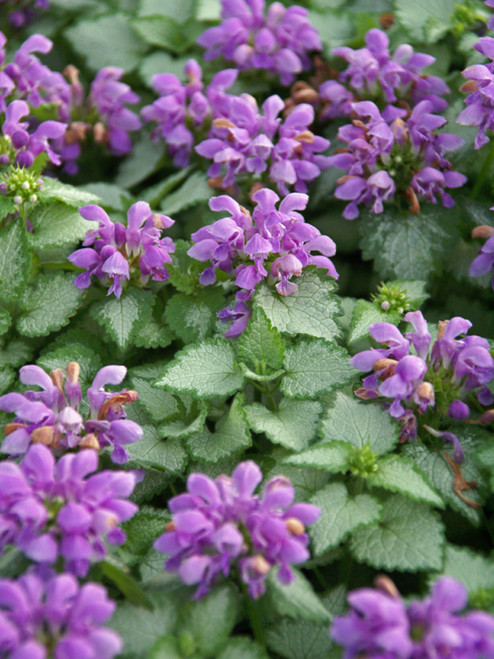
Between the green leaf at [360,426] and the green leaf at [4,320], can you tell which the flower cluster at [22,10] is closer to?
the green leaf at [4,320]

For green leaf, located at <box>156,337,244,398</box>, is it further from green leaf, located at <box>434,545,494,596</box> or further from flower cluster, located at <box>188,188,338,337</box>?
green leaf, located at <box>434,545,494,596</box>

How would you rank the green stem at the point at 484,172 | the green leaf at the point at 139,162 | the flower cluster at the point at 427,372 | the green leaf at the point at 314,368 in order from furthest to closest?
the green leaf at the point at 139,162 → the green stem at the point at 484,172 → the green leaf at the point at 314,368 → the flower cluster at the point at 427,372

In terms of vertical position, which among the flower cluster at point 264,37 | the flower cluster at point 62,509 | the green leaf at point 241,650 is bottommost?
the green leaf at point 241,650

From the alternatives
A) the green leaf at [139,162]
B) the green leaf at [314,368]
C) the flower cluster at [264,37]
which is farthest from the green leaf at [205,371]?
the flower cluster at [264,37]

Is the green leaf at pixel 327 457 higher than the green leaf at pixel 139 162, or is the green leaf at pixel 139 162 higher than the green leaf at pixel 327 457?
the green leaf at pixel 327 457

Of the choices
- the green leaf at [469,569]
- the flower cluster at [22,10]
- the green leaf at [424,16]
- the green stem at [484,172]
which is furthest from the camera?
the flower cluster at [22,10]

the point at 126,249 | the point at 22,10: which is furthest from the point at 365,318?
the point at 22,10

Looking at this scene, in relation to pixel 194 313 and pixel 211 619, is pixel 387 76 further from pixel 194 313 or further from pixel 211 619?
pixel 211 619
